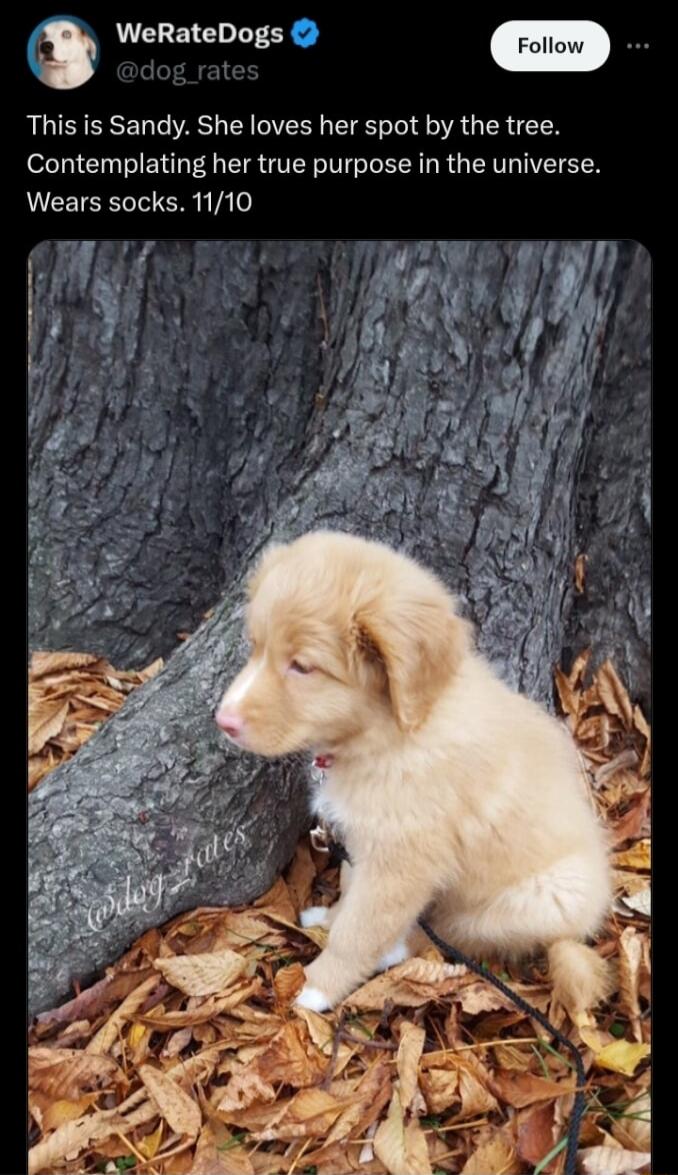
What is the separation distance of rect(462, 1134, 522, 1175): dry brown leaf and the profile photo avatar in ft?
9.97

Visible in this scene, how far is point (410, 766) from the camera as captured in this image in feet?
7.78

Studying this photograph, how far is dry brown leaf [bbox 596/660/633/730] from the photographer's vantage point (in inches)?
106

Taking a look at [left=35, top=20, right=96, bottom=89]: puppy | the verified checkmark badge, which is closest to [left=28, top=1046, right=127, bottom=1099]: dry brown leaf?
[left=35, top=20, right=96, bottom=89]: puppy

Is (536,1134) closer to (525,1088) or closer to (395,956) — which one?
(525,1088)

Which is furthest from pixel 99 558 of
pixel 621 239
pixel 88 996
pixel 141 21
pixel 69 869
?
pixel 621 239

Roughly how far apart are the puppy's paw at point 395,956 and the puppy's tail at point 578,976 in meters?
0.50

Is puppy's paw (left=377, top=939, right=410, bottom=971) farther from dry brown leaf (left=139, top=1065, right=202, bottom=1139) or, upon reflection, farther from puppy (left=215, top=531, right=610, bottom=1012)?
dry brown leaf (left=139, top=1065, right=202, bottom=1139)

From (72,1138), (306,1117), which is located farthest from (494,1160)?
(72,1138)

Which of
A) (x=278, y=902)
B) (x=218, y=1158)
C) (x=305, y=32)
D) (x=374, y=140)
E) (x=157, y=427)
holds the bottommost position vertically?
(x=218, y=1158)

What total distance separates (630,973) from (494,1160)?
0.67m

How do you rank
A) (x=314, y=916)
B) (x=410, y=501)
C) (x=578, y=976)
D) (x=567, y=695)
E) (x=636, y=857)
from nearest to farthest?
(x=578, y=976)
(x=636, y=857)
(x=410, y=501)
(x=314, y=916)
(x=567, y=695)

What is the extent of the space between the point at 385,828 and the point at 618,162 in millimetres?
2060

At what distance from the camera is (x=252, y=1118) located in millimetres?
2098

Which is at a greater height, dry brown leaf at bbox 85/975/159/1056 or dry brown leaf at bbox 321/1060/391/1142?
dry brown leaf at bbox 85/975/159/1056
